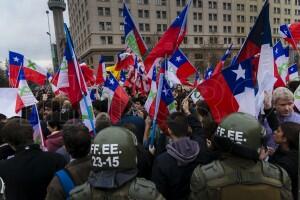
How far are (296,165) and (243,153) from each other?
3.02ft

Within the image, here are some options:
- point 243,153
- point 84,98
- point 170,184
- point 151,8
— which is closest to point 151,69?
point 84,98

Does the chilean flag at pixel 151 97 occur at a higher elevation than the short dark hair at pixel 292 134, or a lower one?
higher

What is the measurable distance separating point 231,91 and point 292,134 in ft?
3.17

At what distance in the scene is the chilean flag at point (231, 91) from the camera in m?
3.63

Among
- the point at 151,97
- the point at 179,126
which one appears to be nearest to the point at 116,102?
the point at 151,97

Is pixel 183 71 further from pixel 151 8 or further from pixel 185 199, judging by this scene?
pixel 151 8

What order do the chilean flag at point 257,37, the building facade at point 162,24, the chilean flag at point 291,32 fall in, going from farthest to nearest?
1. the building facade at point 162,24
2. the chilean flag at point 291,32
3. the chilean flag at point 257,37

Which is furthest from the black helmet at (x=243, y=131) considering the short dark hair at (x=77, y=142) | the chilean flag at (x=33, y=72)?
the chilean flag at (x=33, y=72)

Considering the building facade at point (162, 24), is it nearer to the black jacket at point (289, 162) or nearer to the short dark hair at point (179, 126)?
the short dark hair at point (179, 126)

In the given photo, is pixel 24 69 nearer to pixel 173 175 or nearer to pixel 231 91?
Answer: pixel 231 91

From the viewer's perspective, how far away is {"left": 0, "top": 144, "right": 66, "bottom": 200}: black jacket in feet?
9.20

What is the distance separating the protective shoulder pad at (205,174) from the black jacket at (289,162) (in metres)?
0.89

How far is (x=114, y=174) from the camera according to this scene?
6.49 ft

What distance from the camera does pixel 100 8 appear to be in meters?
61.5
